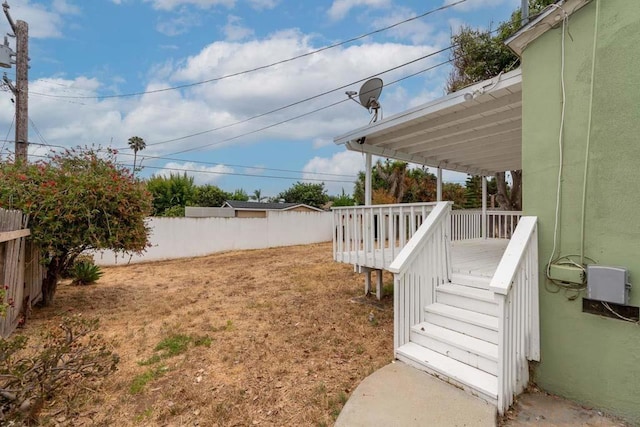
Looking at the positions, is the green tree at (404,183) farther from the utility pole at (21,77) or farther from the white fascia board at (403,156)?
the utility pole at (21,77)

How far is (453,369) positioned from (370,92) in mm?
5109

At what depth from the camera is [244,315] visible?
5.22m

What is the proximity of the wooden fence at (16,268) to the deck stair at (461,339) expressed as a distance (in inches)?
176

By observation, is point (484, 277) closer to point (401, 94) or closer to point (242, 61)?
point (401, 94)

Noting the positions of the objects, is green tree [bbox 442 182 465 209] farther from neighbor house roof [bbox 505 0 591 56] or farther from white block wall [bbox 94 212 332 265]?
neighbor house roof [bbox 505 0 591 56]

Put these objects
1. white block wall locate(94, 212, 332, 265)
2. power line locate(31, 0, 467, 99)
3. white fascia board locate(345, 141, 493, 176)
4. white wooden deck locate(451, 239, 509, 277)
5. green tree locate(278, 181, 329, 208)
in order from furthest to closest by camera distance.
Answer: green tree locate(278, 181, 329, 208) < white block wall locate(94, 212, 332, 265) < power line locate(31, 0, 467, 99) < white fascia board locate(345, 141, 493, 176) < white wooden deck locate(451, 239, 509, 277)

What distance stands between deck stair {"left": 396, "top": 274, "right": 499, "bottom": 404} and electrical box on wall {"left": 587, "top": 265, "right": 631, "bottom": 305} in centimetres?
71

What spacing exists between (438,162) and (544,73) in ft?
14.0

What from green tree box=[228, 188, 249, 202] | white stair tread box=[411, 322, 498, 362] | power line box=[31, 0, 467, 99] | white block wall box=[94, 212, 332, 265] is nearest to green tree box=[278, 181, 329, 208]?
green tree box=[228, 188, 249, 202]

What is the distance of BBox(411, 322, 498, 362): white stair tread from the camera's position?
2760 mm

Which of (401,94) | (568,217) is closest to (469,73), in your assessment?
(401,94)

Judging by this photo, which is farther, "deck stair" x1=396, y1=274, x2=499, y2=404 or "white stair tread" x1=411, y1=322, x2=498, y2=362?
"white stair tread" x1=411, y1=322, x2=498, y2=362

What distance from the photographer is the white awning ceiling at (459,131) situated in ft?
12.3

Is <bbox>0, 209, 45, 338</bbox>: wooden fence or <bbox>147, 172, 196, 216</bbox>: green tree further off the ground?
<bbox>147, 172, 196, 216</bbox>: green tree
